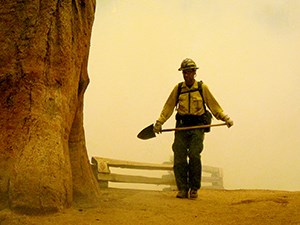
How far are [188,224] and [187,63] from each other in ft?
9.35

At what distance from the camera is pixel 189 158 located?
17.9 ft

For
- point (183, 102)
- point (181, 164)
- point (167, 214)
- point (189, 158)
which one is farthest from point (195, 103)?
point (167, 214)

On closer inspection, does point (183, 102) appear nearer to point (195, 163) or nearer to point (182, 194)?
point (195, 163)

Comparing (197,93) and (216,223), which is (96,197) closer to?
(216,223)

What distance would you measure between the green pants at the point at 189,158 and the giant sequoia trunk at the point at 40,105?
4.64ft

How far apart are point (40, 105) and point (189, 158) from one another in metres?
2.46

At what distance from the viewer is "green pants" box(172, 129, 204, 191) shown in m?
5.40

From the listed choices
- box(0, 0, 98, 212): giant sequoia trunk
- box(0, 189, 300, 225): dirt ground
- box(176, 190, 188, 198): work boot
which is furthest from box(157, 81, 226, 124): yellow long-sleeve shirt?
box(0, 0, 98, 212): giant sequoia trunk

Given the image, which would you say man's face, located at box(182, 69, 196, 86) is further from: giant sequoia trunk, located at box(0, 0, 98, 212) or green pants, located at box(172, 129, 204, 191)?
giant sequoia trunk, located at box(0, 0, 98, 212)

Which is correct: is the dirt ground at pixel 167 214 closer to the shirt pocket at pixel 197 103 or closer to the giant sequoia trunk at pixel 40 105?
the giant sequoia trunk at pixel 40 105

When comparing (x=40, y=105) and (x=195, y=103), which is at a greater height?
(x=195, y=103)

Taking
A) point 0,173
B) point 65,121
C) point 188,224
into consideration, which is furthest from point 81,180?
point 188,224

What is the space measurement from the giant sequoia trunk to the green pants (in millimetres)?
1413

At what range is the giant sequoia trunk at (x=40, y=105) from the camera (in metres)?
3.51
